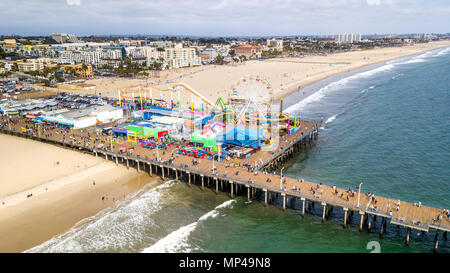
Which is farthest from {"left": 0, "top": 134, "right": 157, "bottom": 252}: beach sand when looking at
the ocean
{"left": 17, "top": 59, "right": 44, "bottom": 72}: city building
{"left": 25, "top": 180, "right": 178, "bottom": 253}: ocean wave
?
{"left": 17, "top": 59, "right": 44, "bottom": 72}: city building

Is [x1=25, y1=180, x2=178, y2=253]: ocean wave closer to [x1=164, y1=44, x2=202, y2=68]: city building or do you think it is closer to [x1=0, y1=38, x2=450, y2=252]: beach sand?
[x1=0, y1=38, x2=450, y2=252]: beach sand

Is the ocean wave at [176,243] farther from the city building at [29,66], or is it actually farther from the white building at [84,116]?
the city building at [29,66]

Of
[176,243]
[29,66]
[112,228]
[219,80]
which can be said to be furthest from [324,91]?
[29,66]

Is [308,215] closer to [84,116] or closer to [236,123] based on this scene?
[236,123]

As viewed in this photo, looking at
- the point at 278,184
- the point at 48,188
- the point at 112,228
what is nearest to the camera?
the point at 112,228
